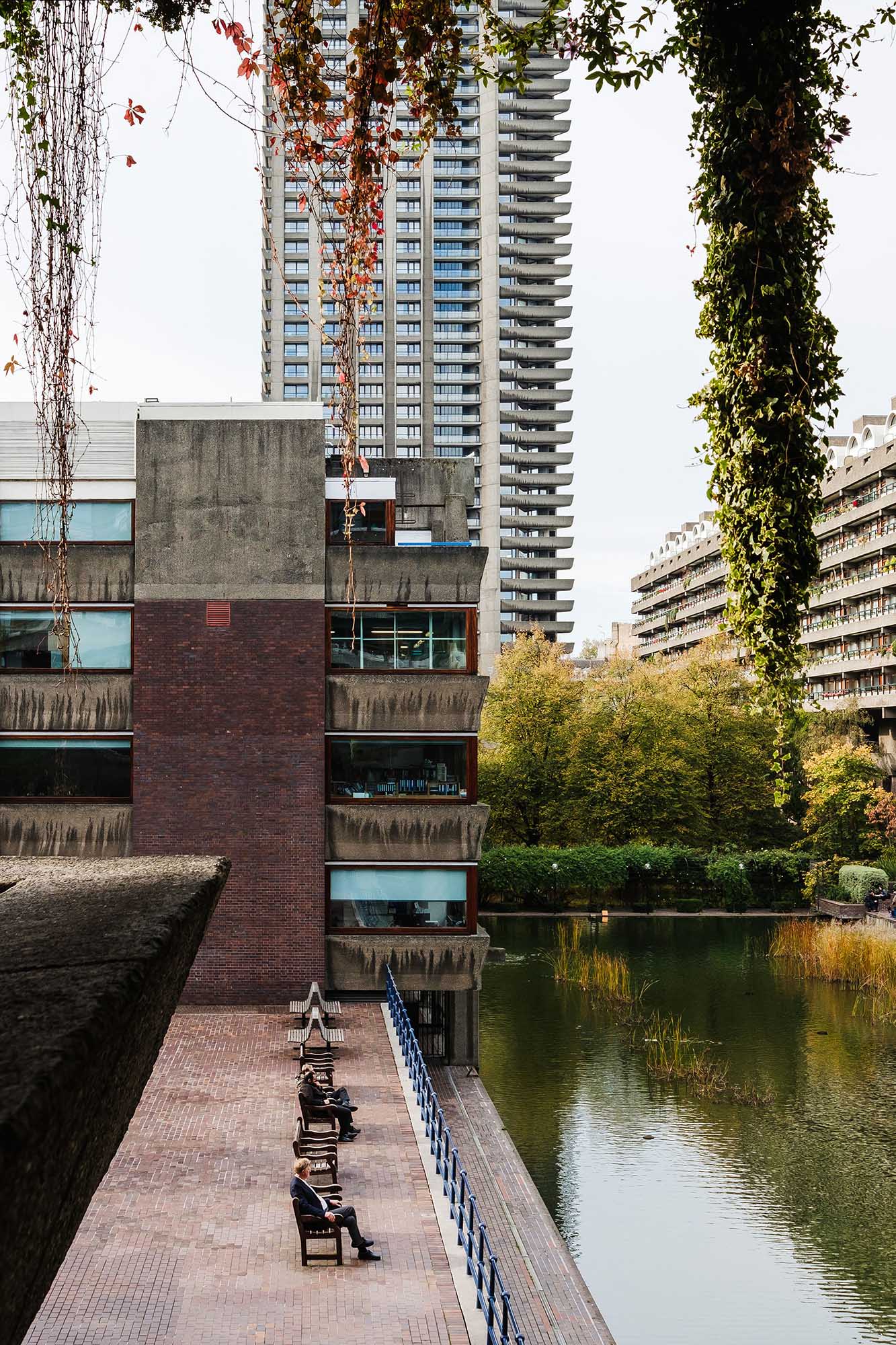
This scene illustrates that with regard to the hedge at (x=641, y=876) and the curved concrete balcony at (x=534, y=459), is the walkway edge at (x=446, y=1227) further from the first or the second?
the curved concrete balcony at (x=534, y=459)

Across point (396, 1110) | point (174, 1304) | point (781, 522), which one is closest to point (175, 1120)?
point (396, 1110)

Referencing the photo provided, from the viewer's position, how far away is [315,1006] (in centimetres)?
2312

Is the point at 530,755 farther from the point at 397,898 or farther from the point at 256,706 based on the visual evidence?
the point at 256,706

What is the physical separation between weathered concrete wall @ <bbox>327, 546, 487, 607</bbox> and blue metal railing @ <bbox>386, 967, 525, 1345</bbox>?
788 cm

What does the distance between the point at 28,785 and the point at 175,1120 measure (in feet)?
32.4

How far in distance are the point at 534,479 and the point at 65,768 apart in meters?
86.6

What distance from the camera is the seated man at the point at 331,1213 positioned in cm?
1252

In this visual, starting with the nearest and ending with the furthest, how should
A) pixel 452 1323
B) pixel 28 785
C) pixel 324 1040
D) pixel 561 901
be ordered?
pixel 452 1323, pixel 324 1040, pixel 28 785, pixel 561 901

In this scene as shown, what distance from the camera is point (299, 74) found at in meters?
4.48

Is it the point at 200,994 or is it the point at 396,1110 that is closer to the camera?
the point at 396,1110

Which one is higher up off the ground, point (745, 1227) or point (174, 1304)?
point (174, 1304)

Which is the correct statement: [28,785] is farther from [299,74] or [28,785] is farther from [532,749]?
[532,749]

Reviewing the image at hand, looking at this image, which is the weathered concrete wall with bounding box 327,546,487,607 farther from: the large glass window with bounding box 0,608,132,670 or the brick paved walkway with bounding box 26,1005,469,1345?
the brick paved walkway with bounding box 26,1005,469,1345

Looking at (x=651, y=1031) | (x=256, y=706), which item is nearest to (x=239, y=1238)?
(x=256, y=706)
